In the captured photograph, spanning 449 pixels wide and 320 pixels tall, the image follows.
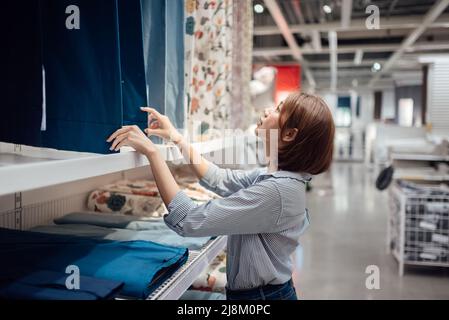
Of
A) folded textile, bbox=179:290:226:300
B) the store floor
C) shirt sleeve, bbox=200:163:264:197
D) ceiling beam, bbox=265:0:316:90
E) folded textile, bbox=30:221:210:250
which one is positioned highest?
ceiling beam, bbox=265:0:316:90

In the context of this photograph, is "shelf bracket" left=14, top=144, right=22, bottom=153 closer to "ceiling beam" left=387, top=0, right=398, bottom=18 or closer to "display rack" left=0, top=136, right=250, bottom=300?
"display rack" left=0, top=136, right=250, bottom=300

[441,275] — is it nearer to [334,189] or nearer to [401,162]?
[401,162]

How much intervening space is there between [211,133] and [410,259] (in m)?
3.55

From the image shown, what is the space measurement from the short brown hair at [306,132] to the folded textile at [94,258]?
0.49 metres

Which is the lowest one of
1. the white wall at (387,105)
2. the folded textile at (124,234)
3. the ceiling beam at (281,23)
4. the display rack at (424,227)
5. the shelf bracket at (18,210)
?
the display rack at (424,227)

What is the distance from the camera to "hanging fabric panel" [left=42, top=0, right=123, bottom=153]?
105 centimetres

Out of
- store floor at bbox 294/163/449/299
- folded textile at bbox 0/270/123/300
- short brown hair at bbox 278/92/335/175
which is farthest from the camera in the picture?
store floor at bbox 294/163/449/299

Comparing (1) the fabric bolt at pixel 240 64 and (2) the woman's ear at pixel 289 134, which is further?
(1) the fabric bolt at pixel 240 64

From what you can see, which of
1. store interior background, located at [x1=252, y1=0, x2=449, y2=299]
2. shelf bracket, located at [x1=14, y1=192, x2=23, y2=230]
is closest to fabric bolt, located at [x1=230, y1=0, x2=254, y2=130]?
store interior background, located at [x1=252, y1=0, x2=449, y2=299]

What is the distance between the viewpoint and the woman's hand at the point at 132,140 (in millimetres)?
1095

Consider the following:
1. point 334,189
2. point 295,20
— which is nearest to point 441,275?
point 295,20

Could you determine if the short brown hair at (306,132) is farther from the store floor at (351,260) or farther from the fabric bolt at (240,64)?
the store floor at (351,260)

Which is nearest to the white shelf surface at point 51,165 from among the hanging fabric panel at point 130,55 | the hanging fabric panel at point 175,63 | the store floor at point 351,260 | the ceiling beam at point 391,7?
the hanging fabric panel at point 130,55

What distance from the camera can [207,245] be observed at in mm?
1714
